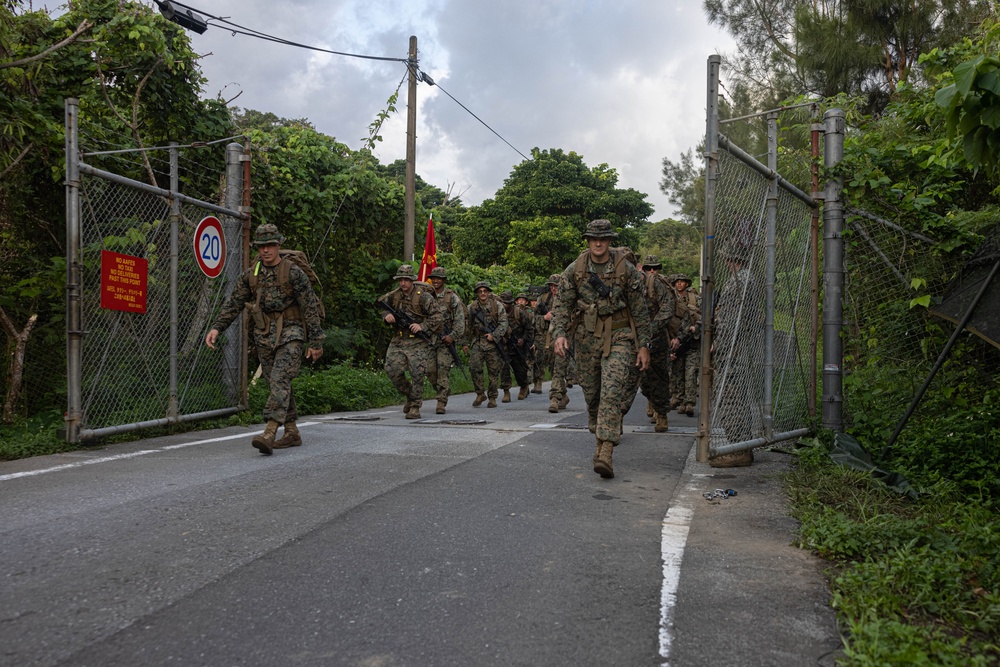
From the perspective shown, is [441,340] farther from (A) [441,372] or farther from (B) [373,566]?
(B) [373,566]

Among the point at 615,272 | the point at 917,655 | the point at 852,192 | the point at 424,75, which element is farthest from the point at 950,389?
the point at 424,75

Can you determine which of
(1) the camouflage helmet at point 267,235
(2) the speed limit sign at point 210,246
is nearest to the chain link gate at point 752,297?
(1) the camouflage helmet at point 267,235

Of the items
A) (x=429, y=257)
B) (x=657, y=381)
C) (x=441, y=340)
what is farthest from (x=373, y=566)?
(x=429, y=257)

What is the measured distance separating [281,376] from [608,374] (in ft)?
9.73

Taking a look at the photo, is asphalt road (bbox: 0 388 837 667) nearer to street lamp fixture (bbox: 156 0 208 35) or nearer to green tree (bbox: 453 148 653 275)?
street lamp fixture (bbox: 156 0 208 35)

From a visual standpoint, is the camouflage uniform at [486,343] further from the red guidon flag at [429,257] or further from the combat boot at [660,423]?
the combat boot at [660,423]

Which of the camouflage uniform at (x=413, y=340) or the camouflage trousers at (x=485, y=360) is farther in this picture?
the camouflage trousers at (x=485, y=360)

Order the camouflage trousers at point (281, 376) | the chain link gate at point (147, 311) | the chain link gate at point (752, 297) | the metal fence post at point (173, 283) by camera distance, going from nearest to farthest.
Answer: the chain link gate at point (752, 297) < the chain link gate at point (147, 311) < the camouflage trousers at point (281, 376) < the metal fence post at point (173, 283)

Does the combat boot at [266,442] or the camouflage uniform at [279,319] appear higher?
the camouflage uniform at [279,319]

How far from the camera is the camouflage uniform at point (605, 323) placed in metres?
6.53

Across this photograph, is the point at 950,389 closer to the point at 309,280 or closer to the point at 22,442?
the point at 309,280

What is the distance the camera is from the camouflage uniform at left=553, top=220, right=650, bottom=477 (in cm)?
653

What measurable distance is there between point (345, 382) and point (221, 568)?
8655 millimetres

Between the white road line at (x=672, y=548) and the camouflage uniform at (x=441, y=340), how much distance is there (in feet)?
19.4
